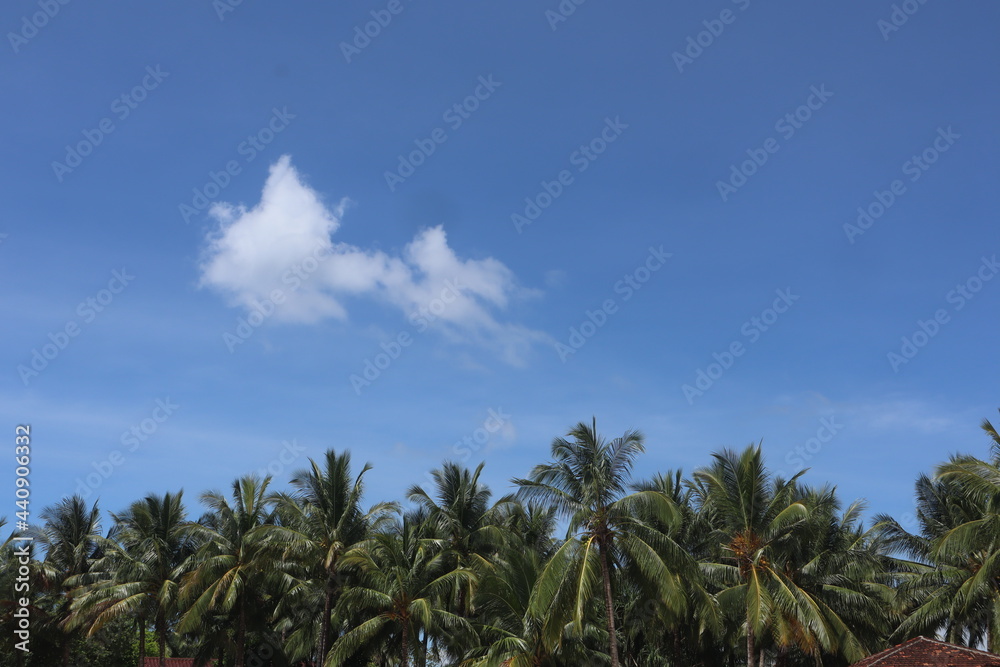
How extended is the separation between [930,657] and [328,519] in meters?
22.4

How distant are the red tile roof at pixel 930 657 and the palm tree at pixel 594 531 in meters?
7.13

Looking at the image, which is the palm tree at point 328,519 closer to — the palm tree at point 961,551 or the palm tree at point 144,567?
the palm tree at point 144,567

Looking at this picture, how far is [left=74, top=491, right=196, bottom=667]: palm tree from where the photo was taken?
3484cm

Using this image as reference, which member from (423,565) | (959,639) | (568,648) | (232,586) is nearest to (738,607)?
(568,648)

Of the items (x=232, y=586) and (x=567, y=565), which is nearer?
(x=567, y=565)

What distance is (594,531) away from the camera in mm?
24609

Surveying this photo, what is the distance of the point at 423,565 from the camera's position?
31688 mm

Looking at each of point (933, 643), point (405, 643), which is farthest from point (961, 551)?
point (405, 643)

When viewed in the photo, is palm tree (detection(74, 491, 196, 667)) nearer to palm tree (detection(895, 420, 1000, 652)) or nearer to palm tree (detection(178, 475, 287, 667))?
palm tree (detection(178, 475, 287, 667))

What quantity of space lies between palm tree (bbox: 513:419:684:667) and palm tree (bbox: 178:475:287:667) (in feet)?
42.6

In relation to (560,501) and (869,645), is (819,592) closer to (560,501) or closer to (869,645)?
(869,645)

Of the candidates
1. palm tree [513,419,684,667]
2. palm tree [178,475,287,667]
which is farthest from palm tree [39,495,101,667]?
palm tree [513,419,684,667]

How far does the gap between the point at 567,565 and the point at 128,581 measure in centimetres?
2268

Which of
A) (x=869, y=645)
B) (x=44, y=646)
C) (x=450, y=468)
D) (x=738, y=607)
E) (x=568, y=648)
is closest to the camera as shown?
(x=568, y=648)
